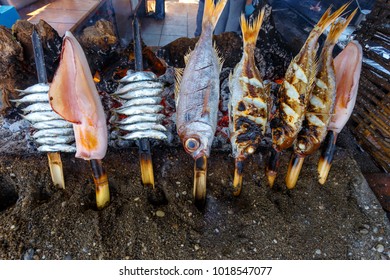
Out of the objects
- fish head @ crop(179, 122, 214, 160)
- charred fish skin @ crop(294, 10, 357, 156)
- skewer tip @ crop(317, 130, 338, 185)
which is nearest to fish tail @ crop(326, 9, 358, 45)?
charred fish skin @ crop(294, 10, 357, 156)

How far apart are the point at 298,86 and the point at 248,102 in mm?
368

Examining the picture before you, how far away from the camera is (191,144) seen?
1915 mm

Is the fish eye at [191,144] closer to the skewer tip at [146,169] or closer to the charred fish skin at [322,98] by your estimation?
the skewer tip at [146,169]

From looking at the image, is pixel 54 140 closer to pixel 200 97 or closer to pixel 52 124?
pixel 52 124

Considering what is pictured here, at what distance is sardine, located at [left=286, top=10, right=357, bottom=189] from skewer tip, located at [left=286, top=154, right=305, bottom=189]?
5.9 inches

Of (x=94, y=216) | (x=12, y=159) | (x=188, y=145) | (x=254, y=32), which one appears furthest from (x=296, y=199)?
(x=12, y=159)

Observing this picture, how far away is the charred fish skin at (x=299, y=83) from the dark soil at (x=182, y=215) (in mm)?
702

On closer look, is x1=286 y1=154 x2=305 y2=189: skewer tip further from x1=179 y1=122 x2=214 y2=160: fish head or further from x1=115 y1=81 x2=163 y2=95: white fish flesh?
x1=115 y1=81 x2=163 y2=95: white fish flesh

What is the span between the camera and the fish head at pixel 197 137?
191 centimetres

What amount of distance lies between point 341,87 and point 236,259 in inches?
59.7

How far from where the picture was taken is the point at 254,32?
192 cm

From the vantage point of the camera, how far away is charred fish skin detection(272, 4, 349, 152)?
190cm

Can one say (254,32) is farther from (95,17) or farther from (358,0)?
(358,0)

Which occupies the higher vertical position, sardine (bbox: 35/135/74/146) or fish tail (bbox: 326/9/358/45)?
fish tail (bbox: 326/9/358/45)
